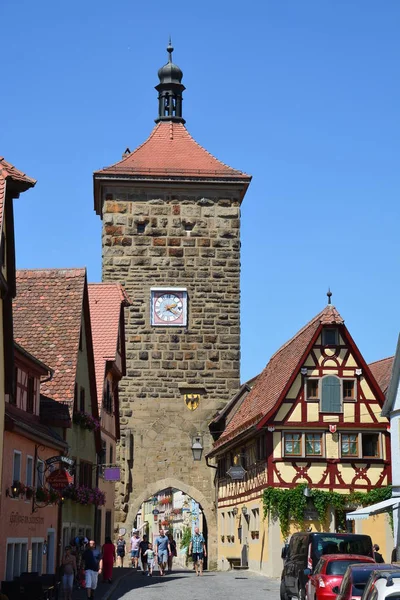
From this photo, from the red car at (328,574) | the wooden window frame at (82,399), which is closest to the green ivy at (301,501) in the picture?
the wooden window frame at (82,399)

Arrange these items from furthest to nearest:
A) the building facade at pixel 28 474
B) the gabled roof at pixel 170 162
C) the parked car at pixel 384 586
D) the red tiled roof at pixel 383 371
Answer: the gabled roof at pixel 170 162
the red tiled roof at pixel 383 371
the building facade at pixel 28 474
the parked car at pixel 384 586

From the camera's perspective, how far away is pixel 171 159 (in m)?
43.3

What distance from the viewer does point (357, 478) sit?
105 feet

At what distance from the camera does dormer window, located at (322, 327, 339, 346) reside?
105ft

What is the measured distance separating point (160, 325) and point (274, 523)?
38.9 ft

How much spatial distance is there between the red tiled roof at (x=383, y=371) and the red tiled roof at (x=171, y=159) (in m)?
7.99

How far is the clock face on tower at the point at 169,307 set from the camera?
41.4 meters

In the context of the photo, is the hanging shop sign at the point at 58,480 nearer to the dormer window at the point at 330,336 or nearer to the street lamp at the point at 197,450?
the dormer window at the point at 330,336

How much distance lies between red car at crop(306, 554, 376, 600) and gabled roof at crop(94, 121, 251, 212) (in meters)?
25.6

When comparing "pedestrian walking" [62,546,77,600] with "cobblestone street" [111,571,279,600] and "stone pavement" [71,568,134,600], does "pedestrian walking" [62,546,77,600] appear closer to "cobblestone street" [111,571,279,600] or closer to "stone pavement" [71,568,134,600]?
"stone pavement" [71,568,134,600]

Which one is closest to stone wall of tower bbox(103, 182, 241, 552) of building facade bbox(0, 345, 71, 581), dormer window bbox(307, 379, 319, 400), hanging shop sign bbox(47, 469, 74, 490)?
dormer window bbox(307, 379, 319, 400)

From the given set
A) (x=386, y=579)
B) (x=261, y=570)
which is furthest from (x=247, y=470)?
(x=386, y=579)

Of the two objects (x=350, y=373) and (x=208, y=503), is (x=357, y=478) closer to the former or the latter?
(x=350, y=373)

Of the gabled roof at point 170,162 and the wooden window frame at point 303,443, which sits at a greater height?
the gabled roof at point 170,162
